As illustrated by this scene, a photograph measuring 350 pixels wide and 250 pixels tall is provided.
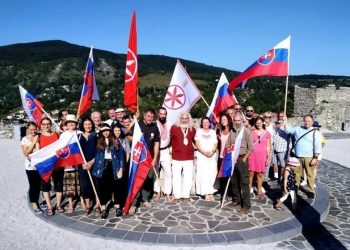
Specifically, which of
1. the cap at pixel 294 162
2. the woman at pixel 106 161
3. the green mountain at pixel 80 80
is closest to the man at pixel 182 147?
the woman at pixel 106 161

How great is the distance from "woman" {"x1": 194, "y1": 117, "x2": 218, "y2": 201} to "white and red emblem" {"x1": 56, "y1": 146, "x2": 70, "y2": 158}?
2786mm

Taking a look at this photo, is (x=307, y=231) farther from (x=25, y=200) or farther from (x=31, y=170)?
(x=25, y=200)

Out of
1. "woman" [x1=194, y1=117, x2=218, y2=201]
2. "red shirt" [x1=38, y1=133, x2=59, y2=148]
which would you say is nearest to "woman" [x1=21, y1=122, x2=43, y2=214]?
"red shirt" [x1=38, y1=133, x2=59, y2=148]

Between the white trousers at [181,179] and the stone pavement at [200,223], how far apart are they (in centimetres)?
28

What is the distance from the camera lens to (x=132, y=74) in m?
7.25

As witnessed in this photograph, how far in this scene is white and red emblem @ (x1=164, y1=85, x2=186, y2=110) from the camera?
7.88m

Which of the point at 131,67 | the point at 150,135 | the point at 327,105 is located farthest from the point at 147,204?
the point at 327,105

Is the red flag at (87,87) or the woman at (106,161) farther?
the red flag at (87,87)

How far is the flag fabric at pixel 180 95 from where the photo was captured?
310 inches

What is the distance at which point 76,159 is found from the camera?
631cm

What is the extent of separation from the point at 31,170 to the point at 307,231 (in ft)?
18.7

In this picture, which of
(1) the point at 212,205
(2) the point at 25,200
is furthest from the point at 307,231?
(2) the point at 25,200

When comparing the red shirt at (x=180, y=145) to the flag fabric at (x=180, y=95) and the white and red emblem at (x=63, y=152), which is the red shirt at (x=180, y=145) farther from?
the white and red emblem at (x=63, y=152)

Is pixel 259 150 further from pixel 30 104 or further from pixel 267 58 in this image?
pixel 30 104
